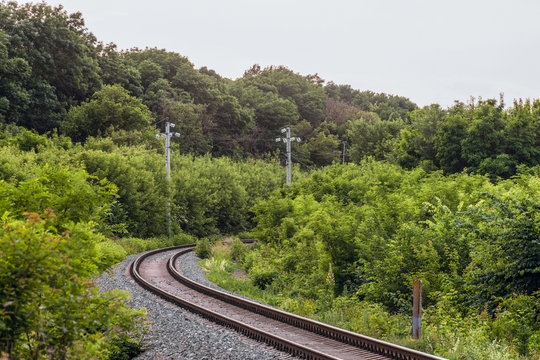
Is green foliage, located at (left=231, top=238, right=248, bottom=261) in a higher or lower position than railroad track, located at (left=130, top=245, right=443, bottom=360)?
lower

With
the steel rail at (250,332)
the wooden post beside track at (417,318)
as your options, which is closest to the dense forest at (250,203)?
the wooden post beside track at (417,318)

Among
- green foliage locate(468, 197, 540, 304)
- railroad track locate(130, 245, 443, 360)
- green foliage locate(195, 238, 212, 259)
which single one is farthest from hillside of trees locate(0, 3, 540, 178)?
railroad track locate(130, 245, 443, 360)

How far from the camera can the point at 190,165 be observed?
47.4 metres

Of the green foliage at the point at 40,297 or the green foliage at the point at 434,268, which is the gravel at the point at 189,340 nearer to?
the green foliage at the point at 434,268

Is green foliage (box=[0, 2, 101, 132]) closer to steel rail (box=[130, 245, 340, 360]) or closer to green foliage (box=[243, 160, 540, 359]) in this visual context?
green foliage (box=[243, 160, 540, 359])

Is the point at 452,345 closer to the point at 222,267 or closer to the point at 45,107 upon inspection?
the point at 222,267

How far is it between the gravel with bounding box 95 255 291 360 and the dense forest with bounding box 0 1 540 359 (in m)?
0.63

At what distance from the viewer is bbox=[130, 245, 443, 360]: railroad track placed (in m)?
9.54

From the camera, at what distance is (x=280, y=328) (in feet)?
39.1

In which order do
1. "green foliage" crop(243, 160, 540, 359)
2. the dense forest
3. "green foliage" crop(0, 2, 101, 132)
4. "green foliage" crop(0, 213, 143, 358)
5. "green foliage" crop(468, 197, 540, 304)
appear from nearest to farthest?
"green foliage" crop(0, 213, 143, 358) → the dense forest → "green foliage" crop(243, 160, 540, 359) → "green foliage" crop(468, 197, 540, 304) → "green foliage" crop(0, 2, 101, 132)

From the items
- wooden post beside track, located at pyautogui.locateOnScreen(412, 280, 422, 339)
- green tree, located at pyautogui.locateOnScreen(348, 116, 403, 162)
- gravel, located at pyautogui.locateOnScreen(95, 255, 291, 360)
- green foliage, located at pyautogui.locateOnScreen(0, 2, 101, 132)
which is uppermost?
green foliage, located at pyautogui.locateOnScreen(0, 2, 101, 132)

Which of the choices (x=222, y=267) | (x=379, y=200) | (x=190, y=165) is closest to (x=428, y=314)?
(x=379, y=200)

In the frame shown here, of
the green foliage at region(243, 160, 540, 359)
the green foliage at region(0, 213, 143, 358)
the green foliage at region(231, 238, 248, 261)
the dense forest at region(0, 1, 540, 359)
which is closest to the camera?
the green foliage at region(0, 213, 143, 358)

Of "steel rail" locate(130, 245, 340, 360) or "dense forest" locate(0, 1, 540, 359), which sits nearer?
"dense forest" locate(0, 1, 540, 359)
